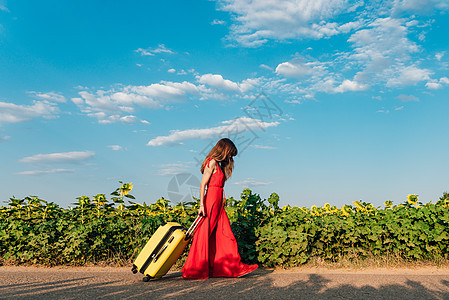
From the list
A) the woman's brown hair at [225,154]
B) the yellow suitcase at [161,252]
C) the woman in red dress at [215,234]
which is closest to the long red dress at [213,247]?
the woman in red dress at [215,234]

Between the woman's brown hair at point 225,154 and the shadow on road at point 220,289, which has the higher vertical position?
the woman's brown hair at point 225,154

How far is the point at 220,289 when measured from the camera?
14.1 feet

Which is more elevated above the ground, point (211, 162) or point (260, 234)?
point (211, 162)

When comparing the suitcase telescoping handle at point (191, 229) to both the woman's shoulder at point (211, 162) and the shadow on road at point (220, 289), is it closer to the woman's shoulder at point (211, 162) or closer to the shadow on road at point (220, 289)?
the shadow on road at point (220, 289)

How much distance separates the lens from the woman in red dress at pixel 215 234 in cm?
499

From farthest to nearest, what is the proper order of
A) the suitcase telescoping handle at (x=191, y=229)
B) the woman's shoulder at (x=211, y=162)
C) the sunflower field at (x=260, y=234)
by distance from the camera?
the sunflower field at (x=260, y=234) → the woman's shoulder at (x=211, y=162) → the suitcase telescoping handle at (x=191, y=229)

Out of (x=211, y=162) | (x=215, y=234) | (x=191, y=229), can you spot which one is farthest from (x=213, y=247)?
(x=211, y=162)

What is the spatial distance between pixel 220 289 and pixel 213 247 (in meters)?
0.96

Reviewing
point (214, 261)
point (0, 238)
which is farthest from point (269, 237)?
point (0, 238)

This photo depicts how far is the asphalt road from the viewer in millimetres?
4043

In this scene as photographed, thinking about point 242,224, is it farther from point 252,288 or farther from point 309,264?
point 252,288

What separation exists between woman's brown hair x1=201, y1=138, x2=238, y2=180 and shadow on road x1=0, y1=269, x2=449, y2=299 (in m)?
1.55

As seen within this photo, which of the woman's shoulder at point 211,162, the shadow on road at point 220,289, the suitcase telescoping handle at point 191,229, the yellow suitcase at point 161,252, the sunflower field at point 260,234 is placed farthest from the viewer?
the sunflower field at point 260,234

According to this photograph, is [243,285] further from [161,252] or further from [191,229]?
[161,252]
